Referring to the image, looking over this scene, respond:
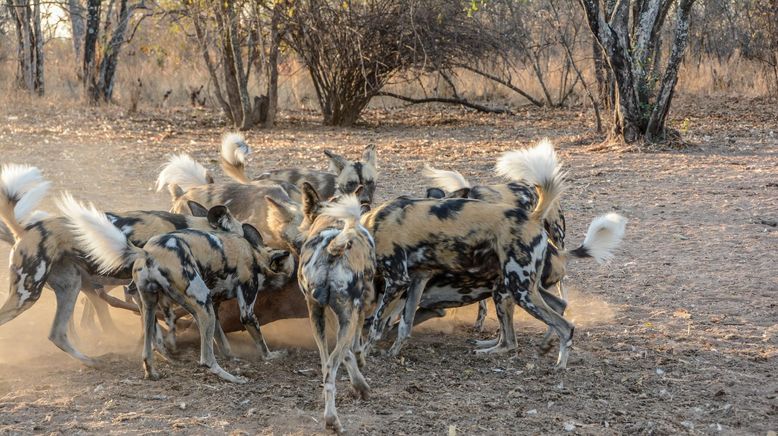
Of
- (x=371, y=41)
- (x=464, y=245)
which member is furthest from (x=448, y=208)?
(x=371, y=41)

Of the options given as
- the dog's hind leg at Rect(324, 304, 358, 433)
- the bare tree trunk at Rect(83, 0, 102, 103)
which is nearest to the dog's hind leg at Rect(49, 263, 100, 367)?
the dog's hind leg at Rect(324, 304, 358, 433)

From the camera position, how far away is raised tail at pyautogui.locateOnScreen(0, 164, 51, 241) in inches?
168

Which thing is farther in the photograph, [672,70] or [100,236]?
[672,70]

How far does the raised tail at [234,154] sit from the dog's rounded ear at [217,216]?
4.42 ft

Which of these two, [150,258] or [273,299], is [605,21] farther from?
[150,258]

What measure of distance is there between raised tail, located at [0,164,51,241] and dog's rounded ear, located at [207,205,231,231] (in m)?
0.77

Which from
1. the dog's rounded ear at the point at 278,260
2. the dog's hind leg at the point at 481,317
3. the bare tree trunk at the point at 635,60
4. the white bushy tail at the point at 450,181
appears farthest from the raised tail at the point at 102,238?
the bare tree trunk at the point at 635,60

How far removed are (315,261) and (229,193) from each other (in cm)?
188

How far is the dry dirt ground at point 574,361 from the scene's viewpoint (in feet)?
11.9

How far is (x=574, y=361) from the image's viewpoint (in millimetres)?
4355

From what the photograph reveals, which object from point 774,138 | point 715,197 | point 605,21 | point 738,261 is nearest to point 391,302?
point 738,261

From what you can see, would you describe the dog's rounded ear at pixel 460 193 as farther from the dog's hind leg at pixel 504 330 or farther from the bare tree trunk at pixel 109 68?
the bare tree trunk at pixel 109 68

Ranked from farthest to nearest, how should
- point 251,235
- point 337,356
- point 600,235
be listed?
point 600,235 < point 251,235 < point 337,356

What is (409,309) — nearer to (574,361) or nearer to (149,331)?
(574,361)
